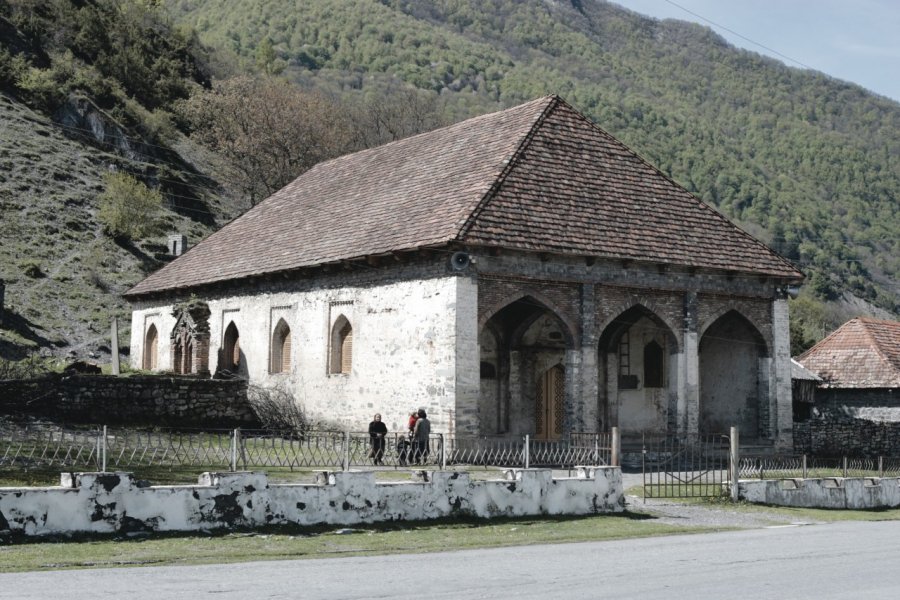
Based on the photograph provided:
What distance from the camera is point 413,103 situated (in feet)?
260

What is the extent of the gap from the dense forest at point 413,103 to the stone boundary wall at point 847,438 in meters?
30.2

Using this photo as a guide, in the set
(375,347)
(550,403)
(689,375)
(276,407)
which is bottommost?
(276,407)

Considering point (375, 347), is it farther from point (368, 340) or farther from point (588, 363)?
point (588, 363)

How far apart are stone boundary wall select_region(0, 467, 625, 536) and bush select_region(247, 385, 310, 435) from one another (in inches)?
592

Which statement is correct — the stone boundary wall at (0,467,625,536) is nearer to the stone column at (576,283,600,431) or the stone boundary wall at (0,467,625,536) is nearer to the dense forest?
the stone column at (576,283,600,431)

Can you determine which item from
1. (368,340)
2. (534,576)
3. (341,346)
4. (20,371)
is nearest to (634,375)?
(368,340)

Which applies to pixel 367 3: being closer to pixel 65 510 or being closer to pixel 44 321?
pixel 44 321

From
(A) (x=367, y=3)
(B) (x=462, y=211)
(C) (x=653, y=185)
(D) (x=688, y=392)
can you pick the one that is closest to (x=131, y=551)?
(B) (x=462, y=211)

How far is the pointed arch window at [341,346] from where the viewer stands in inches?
1261

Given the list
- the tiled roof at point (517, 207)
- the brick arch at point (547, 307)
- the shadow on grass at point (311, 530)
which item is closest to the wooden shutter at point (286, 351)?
the tiled roof at point (517, 207)

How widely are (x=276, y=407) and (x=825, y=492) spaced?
55.7 ft

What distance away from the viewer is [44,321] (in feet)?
166

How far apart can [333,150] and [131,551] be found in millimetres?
53926

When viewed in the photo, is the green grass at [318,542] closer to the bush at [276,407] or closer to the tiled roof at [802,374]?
the bush at [276,407]
